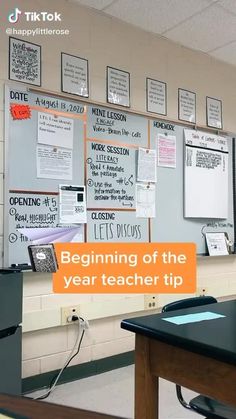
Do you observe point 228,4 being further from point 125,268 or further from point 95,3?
point 125,268

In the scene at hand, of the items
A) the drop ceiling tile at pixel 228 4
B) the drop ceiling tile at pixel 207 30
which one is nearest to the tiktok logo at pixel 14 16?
the drop ceiling tile at pixel 207 30

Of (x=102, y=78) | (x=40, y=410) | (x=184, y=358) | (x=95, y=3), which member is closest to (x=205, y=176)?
(x=102, y=78)

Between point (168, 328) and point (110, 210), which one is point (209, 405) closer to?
point (168, 328)

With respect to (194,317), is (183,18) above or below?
above

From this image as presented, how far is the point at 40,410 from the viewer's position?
646mm

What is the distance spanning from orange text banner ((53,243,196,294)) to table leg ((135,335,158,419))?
1.27m

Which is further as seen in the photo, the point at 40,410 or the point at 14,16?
the point at 14,16

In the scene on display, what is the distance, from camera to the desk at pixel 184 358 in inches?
44.1

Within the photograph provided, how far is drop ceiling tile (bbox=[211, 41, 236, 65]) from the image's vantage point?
10.6ft

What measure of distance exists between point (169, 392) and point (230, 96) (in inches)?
105

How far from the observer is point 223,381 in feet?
3.72

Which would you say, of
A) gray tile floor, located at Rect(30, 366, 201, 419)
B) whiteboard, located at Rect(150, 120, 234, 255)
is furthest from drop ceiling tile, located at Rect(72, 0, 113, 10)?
gray tile floor, located at Rect(30, 366, 201, 419)

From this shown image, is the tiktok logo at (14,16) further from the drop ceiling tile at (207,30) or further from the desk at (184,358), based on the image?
the desk at (184,358)

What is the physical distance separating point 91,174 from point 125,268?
0.77 metres
